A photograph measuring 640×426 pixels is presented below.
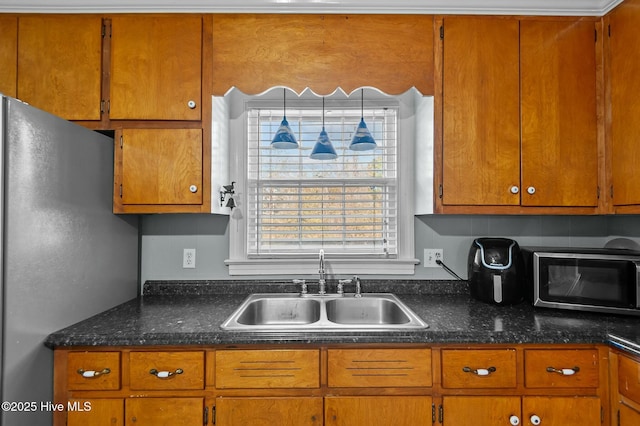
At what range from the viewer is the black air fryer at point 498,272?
1.72m

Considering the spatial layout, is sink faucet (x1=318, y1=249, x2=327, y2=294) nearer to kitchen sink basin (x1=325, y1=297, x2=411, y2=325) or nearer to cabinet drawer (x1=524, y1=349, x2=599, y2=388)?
kitchen sink basin (x1=325, y1=297, x2=411, y2=325)

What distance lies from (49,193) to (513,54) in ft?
7.17

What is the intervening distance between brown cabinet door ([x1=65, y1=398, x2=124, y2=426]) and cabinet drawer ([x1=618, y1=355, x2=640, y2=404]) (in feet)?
6.32

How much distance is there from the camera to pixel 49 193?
133 centimetres

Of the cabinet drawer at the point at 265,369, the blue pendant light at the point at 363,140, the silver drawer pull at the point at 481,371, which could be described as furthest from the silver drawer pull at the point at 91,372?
the blue pendant light at the point at 363,140

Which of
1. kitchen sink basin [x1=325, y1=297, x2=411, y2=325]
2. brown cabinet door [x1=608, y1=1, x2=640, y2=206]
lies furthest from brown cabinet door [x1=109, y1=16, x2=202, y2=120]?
brown cabinet door [x1=608, y1=1, x2=640, y2=206]

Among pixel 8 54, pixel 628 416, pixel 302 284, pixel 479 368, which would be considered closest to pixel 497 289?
pixel 479 368

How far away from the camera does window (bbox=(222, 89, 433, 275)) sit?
2.09 meters

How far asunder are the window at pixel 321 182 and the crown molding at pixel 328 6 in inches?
19.1

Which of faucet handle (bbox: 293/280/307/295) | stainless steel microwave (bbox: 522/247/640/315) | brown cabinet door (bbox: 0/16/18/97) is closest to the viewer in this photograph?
stainless steel microwave (bbox: 522/247/640/315)

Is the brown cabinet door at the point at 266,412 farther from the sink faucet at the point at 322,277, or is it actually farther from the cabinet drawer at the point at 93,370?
the sink faucet at the point at 322,277

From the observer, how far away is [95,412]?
133 centimetres

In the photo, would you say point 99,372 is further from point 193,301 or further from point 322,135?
point 322,135

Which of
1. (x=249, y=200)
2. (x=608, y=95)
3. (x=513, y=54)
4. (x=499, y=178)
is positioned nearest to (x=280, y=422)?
(x=249, y=200)
